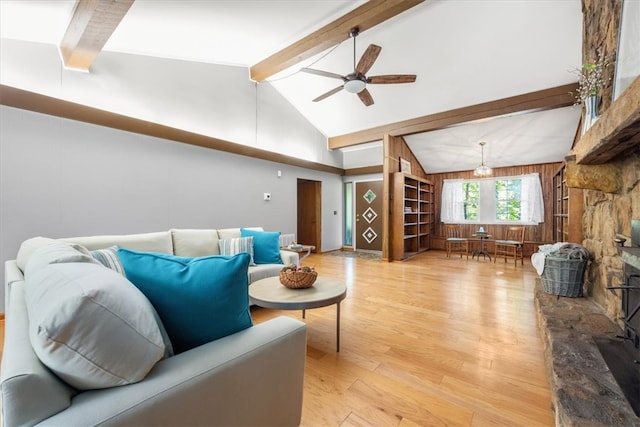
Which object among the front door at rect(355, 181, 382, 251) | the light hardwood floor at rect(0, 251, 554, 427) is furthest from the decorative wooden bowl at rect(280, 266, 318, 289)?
the front door at rect(355, 181, 382, 251)

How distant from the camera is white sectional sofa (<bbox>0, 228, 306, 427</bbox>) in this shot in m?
0.58

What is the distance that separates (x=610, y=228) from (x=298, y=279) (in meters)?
2.34

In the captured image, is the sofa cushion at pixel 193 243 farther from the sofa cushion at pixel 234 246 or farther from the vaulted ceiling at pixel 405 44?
the vaulted ceiling at pixel 405 44

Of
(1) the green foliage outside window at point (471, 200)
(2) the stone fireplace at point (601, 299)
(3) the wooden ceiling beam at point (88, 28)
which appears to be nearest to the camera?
(2) the stone fireplace at point (601, 299)

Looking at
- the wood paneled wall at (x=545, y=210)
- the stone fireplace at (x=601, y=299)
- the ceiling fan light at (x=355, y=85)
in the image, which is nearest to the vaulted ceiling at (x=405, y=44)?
the ceiling fan light at (x=355, y=85)

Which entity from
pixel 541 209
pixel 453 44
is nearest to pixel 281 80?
pixel 453 44

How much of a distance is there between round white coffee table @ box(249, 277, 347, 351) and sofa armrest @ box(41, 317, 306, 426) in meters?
0.66

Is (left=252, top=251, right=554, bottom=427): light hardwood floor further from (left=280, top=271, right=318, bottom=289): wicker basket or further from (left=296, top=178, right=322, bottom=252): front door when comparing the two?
(left=296, top=178, right=322, bottom=252): front door

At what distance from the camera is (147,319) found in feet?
2.52

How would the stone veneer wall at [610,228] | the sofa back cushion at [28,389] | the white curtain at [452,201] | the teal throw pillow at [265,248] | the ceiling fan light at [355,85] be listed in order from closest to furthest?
1. the sofa back cushion at [28,389]
2. the stone veneer wall at [610,228]
3. the teal throw pillow at [265,248]
4. the ceiling fan light at [355,85]
5. the white curtain at [452,201]

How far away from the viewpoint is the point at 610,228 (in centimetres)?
204

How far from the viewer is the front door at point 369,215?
7.14m

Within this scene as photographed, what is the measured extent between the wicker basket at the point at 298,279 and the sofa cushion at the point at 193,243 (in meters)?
1.36

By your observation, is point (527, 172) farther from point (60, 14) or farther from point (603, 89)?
point (60, 14)
